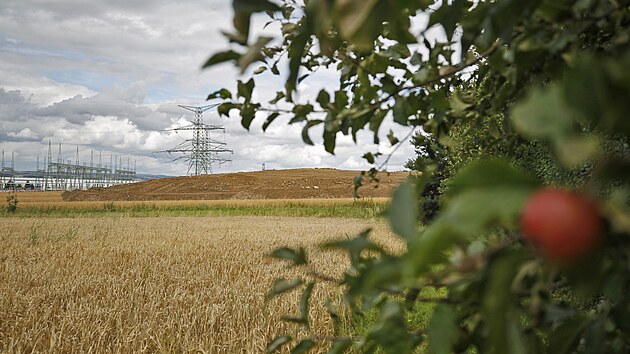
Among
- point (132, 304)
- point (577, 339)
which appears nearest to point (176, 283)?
point (132, 304)

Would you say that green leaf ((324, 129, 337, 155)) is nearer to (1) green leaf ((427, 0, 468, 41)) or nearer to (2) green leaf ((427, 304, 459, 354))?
(1) green leaf ((427, 0, 468, 41))

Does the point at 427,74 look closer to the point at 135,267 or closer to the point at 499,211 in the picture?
the point at 499,211

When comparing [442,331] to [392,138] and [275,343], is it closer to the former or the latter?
[275,343]

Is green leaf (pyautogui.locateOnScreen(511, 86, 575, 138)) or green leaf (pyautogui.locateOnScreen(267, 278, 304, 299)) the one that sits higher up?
green leaf (pyautogui.locateOnScreen(511, 86, 575, 138))

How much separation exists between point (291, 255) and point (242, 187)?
46.7 m

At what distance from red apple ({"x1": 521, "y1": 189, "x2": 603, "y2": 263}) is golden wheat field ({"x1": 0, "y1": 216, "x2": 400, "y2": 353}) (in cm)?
134

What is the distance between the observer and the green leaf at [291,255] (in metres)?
0.83

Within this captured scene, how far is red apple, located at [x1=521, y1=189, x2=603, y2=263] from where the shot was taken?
330 mm

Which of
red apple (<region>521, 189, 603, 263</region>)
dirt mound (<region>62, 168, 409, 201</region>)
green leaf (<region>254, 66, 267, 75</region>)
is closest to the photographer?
red apple (<region>521, 189, 603, 263</region>)

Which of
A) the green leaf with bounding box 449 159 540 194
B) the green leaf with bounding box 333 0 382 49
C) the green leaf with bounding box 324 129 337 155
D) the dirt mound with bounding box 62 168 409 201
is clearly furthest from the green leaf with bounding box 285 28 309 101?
the dirt mound with bounding box 62 168 409 201

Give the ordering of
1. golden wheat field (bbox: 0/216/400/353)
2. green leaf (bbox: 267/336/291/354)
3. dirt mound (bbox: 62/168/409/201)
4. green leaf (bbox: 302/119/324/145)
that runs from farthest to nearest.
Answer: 1. dirt mound (bbox: 62/168/409/201)
2. golden wheat field (bbox: 0/216/400/353)
3. green leaf (bbox: 302/119/324/145)
4. green leaf (bbox: 267/336/291/354)

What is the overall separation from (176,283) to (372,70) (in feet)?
18.9

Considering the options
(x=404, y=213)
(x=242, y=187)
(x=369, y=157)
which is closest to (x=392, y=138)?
(x=369, y=157)

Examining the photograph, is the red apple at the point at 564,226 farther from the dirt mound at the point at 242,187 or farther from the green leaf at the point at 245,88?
the dirt mound at the point at 242,187
